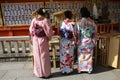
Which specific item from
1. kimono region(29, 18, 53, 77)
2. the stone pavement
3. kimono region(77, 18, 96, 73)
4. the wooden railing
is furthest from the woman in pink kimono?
the wooden railing

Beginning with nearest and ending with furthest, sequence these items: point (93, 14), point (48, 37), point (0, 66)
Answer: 1. point (48, 37)
2. point (0, 66)
3. point (93, 14)

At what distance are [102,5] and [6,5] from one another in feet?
10.6

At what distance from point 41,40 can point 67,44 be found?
663 mm

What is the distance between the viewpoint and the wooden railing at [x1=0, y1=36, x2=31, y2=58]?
5812 mm

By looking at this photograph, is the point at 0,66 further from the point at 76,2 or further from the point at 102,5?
the point at 102,5

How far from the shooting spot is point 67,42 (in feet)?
15.9

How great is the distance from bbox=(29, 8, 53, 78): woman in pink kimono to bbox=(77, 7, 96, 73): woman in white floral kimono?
0.78 m

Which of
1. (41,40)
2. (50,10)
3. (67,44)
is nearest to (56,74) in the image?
(67,44)

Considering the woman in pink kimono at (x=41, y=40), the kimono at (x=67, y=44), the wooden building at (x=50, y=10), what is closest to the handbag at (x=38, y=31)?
the woman in pink kimono at (x=41, y=40)

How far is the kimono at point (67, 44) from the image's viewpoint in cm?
475

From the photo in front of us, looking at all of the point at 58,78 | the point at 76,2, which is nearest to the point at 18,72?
the point at 58,78

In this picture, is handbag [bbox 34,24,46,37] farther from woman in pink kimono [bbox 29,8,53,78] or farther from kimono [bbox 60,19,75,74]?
kimono [bbox 60,19,75,74]

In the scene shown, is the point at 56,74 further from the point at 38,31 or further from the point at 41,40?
the point at 38,31

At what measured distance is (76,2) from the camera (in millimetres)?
6633
